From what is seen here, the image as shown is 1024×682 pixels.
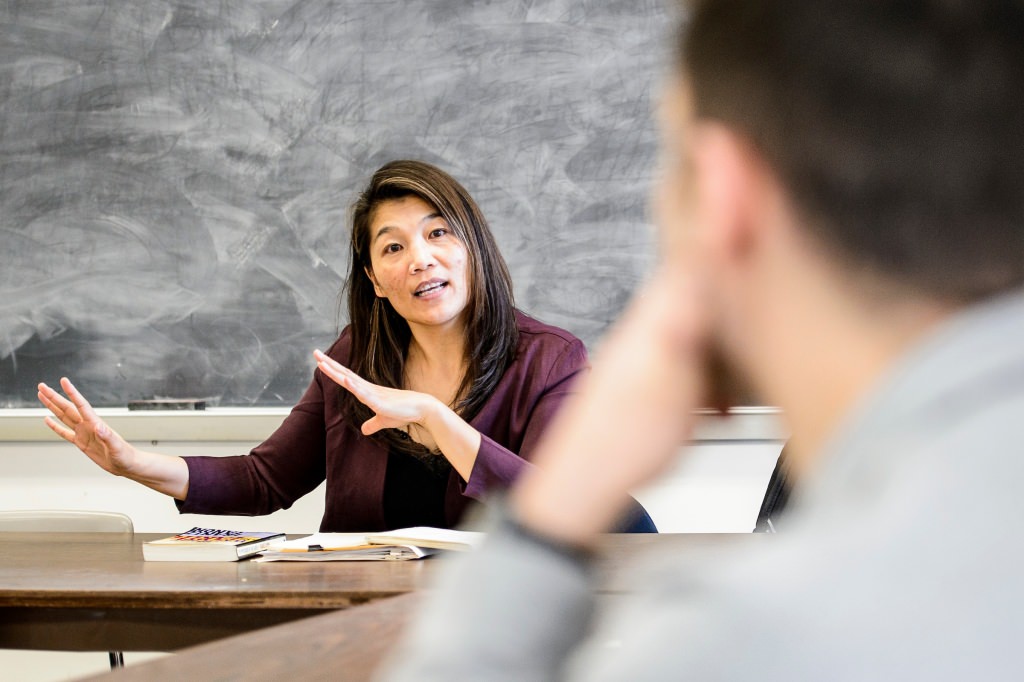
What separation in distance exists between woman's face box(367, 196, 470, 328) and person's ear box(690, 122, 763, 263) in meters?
2.13

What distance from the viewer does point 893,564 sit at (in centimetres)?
27

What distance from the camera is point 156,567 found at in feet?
5.98

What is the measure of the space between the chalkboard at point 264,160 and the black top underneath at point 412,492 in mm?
945

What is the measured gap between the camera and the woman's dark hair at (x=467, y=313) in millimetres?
2457

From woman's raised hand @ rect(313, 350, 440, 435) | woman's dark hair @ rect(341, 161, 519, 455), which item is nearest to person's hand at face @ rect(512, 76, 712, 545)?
woman's raised hand @ rect(313, 350, 440, 435)

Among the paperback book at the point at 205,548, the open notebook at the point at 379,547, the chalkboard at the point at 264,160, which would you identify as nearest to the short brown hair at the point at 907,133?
the open notebook at the point at 379,547

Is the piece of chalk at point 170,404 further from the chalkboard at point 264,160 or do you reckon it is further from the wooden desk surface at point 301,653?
the wooden desk surface at point 301,653

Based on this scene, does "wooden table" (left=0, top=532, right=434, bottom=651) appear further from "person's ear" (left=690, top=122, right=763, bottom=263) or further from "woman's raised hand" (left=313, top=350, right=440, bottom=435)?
"person's ear" (left=690, top=122, right=763, bottom=263)

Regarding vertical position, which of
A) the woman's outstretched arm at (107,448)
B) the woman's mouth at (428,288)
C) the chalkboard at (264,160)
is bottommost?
the woman's outstretched arm at (107,448)

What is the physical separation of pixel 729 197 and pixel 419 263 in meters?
2.14

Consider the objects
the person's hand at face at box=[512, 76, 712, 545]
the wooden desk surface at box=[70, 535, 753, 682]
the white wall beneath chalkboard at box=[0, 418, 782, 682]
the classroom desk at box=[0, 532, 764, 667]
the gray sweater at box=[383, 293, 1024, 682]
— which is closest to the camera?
the gray sweater at box=[383, 293, 1024, 682]

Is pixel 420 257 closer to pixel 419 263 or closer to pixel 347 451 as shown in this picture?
pixel 419 263

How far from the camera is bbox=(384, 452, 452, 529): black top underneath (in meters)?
2.37

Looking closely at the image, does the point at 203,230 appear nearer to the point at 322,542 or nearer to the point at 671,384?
the point at 322,542
